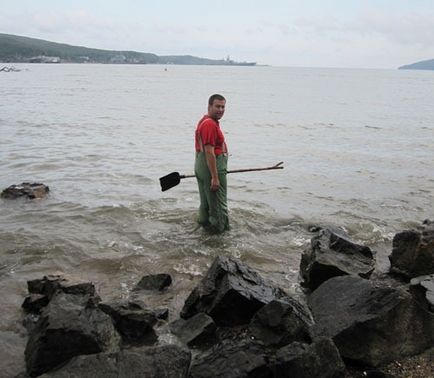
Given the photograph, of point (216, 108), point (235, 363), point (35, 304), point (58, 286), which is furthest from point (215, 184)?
point (235, 363)

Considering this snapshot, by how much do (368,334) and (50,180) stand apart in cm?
1109

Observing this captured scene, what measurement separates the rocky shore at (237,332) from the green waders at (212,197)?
255 cm

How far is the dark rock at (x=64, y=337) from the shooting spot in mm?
4516

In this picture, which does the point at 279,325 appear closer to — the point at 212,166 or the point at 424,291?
the point at 424,291

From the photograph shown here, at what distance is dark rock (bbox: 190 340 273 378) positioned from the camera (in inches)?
169

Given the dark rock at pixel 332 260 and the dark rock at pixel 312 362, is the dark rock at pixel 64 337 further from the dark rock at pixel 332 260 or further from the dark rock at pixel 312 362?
the dark rock at pixel 332 260

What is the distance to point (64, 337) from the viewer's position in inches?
178

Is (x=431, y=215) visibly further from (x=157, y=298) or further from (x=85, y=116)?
(x=85, y=116)

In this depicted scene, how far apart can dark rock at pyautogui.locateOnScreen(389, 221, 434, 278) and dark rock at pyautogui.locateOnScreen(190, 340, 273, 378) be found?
3518 mm

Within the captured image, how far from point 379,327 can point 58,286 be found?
377 centimetres

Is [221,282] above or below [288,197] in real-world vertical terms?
above

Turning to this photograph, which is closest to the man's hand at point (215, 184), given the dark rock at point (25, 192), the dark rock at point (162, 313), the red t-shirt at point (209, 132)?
the red t-shirt at point (209, 132)

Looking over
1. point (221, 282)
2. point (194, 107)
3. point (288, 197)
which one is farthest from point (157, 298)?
point (194, 107)

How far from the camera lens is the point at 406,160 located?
18547 millimetres
